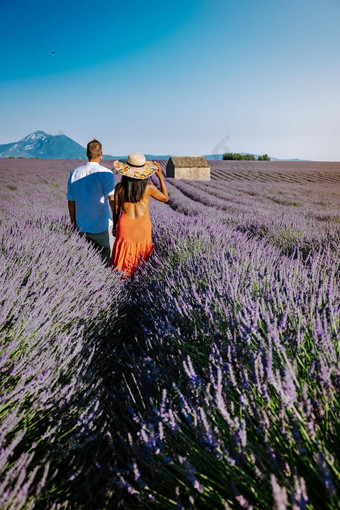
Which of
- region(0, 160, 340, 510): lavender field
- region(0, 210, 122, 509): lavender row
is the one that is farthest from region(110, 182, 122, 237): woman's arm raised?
region(0, 210, 122, 509): lavender row

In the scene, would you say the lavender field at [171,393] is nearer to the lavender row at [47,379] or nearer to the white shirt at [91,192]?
the lavender row at [47,379]

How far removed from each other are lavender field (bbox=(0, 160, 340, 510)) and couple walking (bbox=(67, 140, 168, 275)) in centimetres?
60

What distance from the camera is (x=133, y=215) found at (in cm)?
304

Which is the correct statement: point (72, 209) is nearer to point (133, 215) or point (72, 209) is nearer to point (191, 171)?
point (133, 215)

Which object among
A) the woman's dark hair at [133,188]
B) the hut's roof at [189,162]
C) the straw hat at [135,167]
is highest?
the hut's roof at [189,162]

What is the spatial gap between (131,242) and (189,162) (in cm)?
2977

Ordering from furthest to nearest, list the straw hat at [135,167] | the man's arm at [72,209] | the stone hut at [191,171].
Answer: the stone hut at [191,171]
the man's arm at [72,209]
the straw hat at [135,167]

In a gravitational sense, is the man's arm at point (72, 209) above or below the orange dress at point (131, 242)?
above

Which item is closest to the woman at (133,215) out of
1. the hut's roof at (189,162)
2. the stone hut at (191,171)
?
the stone hut at (191,171)

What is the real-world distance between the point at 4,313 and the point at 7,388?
28cm

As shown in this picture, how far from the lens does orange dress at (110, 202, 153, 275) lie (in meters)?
3.06

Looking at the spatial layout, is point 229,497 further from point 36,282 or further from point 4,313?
point 36,282

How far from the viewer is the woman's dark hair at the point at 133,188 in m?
2.84

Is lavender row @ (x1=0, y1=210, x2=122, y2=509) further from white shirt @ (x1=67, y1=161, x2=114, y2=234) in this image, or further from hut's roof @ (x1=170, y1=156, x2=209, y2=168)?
hut's roof @ (x1=170, y1=156, x2=209, y2=168)
